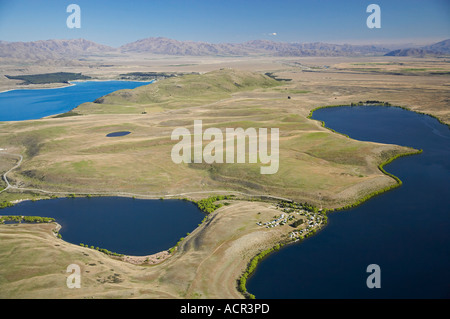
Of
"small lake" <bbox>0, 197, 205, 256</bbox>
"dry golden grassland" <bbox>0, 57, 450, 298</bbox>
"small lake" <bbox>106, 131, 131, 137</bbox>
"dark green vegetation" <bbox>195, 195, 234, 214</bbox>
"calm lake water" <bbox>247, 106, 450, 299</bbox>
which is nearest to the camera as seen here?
"dry golden grassland" <bbox>0, 57, 450, 298</bbox>

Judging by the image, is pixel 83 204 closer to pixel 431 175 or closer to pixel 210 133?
pixel 210 133

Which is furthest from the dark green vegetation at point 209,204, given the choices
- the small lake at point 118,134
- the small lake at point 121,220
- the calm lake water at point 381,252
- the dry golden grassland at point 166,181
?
the small lake at point 118,134

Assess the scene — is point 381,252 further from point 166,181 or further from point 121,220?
point 166,181

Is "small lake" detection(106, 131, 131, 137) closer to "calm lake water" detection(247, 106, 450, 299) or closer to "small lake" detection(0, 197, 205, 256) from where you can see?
"small lake" detection(0, 197, 205, 256)

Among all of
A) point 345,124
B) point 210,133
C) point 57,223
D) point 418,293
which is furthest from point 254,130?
point 418,293

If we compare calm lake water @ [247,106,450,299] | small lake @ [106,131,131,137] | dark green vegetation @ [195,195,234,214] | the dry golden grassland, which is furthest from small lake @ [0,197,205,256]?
small lake @ [106,131,131,137]

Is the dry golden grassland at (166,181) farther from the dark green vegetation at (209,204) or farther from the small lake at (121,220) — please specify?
the small lake at (121,220)
